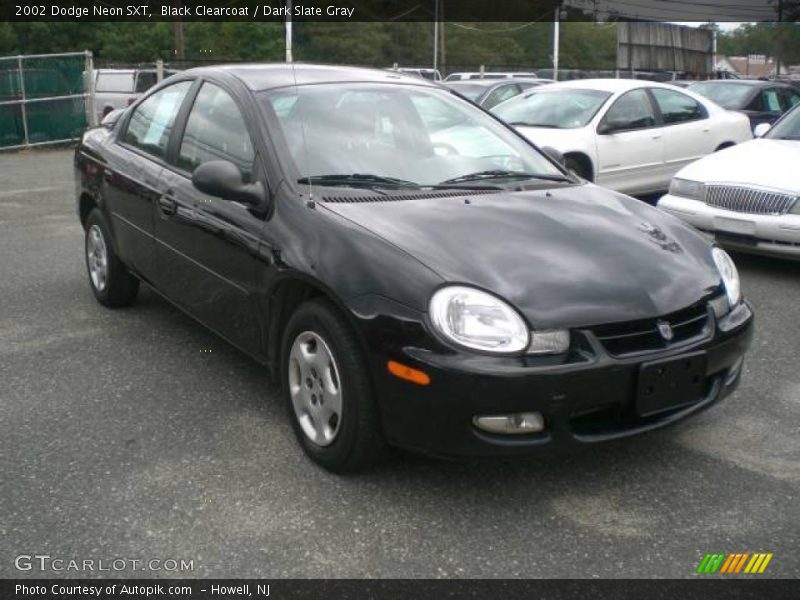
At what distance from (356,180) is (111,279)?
244cm

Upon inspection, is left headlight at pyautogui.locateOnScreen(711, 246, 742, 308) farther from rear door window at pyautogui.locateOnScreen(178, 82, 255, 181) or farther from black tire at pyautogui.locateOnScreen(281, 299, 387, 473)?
rear door window at pyautogui.locateOnScreen(178, 82, 255, 181)

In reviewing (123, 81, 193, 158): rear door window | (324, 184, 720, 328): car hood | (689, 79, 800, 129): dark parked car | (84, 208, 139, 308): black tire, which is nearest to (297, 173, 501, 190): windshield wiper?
(324, 184, 720, 328): car hood

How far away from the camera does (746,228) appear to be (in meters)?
6.54

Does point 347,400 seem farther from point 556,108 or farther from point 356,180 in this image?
point 556,108

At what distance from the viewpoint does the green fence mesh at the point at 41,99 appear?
55.3 ft

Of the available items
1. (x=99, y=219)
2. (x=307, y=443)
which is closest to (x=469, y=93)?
(x=99, y=219)

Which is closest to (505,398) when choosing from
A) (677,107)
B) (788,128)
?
(788,128)

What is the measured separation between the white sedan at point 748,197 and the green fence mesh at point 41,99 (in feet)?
45.9

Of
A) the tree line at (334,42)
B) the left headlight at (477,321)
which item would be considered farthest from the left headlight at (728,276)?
the tree line at (334,42)

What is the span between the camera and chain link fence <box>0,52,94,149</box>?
1686 cm

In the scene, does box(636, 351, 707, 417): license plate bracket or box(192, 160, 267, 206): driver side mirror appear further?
box(192, 160, 267, 206): driver side mirror

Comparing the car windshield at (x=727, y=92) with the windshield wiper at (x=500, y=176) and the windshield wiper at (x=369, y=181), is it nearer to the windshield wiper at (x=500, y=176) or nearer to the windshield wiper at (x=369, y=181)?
the windshield wiper at (x=500, y=176)

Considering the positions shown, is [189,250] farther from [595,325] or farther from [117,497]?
[595,325]

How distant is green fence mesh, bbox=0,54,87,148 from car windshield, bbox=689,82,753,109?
1224 centimetres
